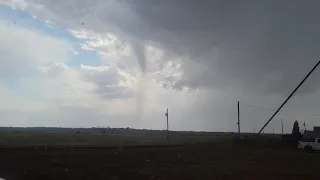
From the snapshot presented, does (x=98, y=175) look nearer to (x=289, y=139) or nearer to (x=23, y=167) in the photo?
(x=23, y=167)

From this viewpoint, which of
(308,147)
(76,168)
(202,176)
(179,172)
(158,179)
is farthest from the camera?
(308,147)

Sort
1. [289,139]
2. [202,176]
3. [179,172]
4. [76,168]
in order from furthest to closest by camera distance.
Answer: [289,139], [76,168], [179,172], [202,176]

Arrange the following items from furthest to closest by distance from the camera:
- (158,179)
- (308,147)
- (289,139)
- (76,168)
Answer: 1. (289,139)
2. (308,147)
3. (76,168)
4. (158,179)

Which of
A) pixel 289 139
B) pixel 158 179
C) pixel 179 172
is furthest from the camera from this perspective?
pixel 289 139

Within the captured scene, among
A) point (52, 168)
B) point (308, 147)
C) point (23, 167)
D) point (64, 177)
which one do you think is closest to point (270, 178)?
point (64, 177)

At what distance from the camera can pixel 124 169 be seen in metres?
28.1

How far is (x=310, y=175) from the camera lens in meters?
25.3

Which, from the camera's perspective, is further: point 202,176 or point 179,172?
point 179,172

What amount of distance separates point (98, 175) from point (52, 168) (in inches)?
203

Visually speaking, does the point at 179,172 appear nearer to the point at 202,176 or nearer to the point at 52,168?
the point at 202,176

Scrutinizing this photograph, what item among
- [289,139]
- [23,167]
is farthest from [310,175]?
[289,139]

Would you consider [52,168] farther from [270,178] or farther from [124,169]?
[270,178]

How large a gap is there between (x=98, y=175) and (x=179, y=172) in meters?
5.54

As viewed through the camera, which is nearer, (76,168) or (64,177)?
(64,177)
